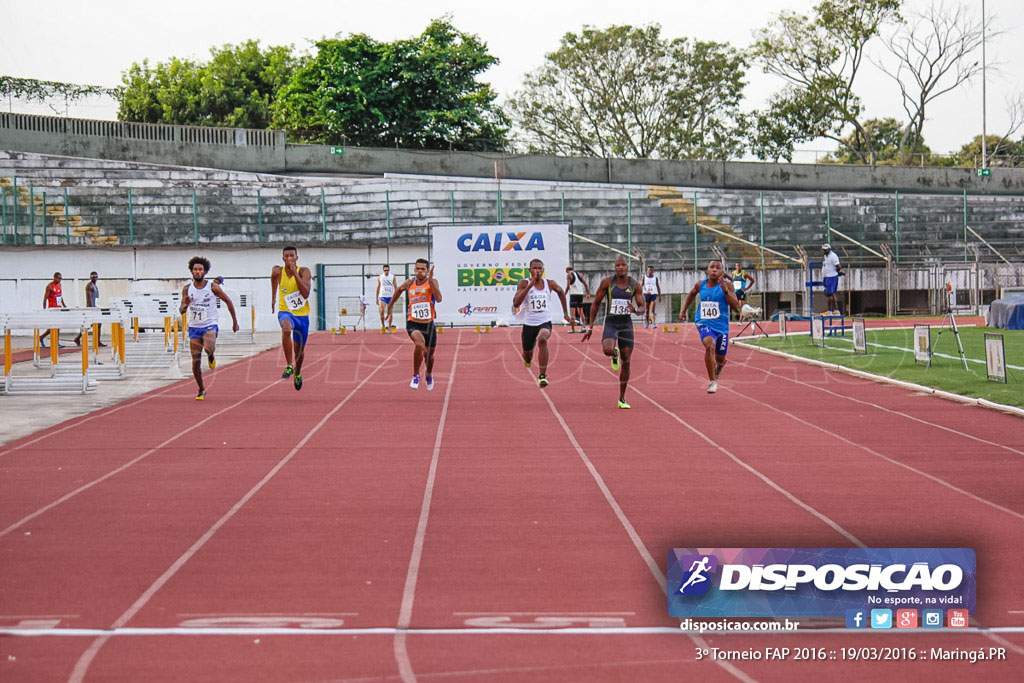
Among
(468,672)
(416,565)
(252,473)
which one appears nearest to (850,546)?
(416,565)

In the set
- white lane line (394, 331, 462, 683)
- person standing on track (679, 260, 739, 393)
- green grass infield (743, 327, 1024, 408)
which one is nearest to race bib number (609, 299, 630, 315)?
person standing on track (679, 260, 739, 393)

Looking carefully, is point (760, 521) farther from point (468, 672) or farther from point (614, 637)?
point (468, 672)

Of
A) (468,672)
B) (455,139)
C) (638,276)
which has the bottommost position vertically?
(468,672)

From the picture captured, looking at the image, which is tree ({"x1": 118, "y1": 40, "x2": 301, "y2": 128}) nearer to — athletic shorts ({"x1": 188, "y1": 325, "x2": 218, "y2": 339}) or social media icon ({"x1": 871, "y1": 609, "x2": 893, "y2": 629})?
athletic shorts ({"x1": 188, "y1": 325, "x2": 218, "y2": 339})

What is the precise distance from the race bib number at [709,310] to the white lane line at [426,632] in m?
10.3

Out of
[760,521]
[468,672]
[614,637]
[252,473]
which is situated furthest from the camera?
[252,473]

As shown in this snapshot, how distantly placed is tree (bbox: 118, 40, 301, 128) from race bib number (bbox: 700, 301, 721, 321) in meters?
60.0

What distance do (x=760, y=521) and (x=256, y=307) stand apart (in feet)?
104

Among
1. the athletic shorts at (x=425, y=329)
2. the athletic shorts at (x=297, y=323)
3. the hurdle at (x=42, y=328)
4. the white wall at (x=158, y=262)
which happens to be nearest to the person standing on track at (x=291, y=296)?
the athletic shorts at (x=297, y=323)

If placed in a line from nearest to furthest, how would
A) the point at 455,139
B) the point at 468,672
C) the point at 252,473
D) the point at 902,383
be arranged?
Result: the point at 468,672
the point at 252,473
the point at 902,383
the point at 455,139

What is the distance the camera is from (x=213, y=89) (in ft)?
240

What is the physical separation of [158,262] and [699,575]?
1456 inches

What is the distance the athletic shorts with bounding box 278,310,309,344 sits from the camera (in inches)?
631

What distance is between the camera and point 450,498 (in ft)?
30.2
